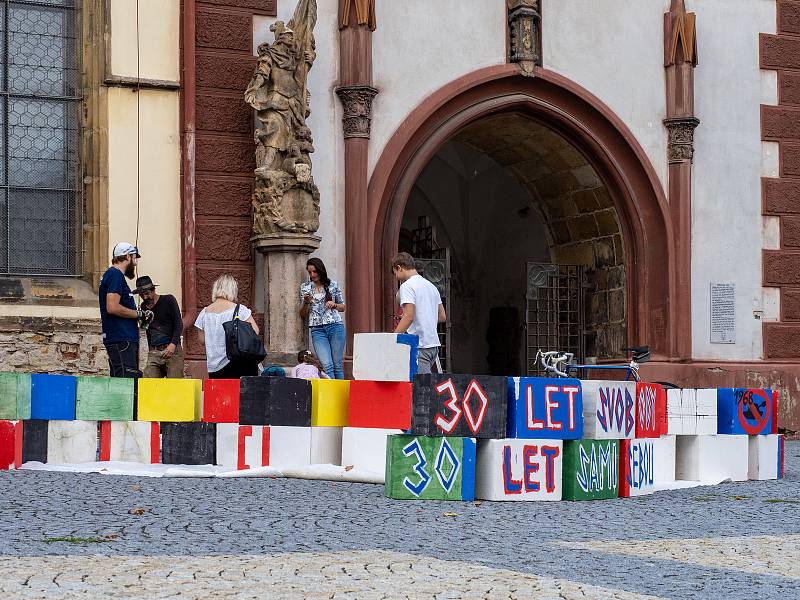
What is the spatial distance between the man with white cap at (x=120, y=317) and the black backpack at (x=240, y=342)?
782mm

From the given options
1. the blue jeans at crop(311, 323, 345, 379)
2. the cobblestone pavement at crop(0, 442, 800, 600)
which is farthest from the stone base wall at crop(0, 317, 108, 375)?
the cobblestone pavement at crop(0, 442, 800, 600)

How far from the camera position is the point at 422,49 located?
15633mm

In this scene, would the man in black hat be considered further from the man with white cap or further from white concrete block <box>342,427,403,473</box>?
white concrete block <box>342,427,403,473</box>

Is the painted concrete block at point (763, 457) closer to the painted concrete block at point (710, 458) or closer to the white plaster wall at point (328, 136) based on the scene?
the painted concrete block at point (710, 458)

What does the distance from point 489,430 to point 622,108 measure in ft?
29.4

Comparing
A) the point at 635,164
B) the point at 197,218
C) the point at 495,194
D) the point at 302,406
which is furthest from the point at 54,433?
the point at 495,194

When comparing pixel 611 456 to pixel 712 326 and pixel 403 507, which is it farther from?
pixel 712 326

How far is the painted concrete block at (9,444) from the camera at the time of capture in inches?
395

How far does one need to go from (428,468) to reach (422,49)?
26.4ft

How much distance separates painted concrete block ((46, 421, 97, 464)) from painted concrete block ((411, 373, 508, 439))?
298 centimetres

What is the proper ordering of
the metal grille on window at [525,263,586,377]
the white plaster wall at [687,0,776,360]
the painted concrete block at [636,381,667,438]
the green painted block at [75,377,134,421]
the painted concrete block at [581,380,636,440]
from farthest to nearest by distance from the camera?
1. the metal grille on window at [525,263,586,377]
2. the white plaster wall at [687,0,776,360]
3. the green painted block at [75,377,134,421]
4. the painted concrete block at [636,381,667,438]
5. the painted concrete block at [581,380,636,440]

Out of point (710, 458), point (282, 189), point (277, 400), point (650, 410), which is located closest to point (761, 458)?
point (710, 458)

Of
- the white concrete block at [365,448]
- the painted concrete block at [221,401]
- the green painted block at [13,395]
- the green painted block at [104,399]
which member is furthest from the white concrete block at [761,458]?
the green painted block at [13,395]

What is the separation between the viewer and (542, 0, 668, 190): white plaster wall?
16.4 m
